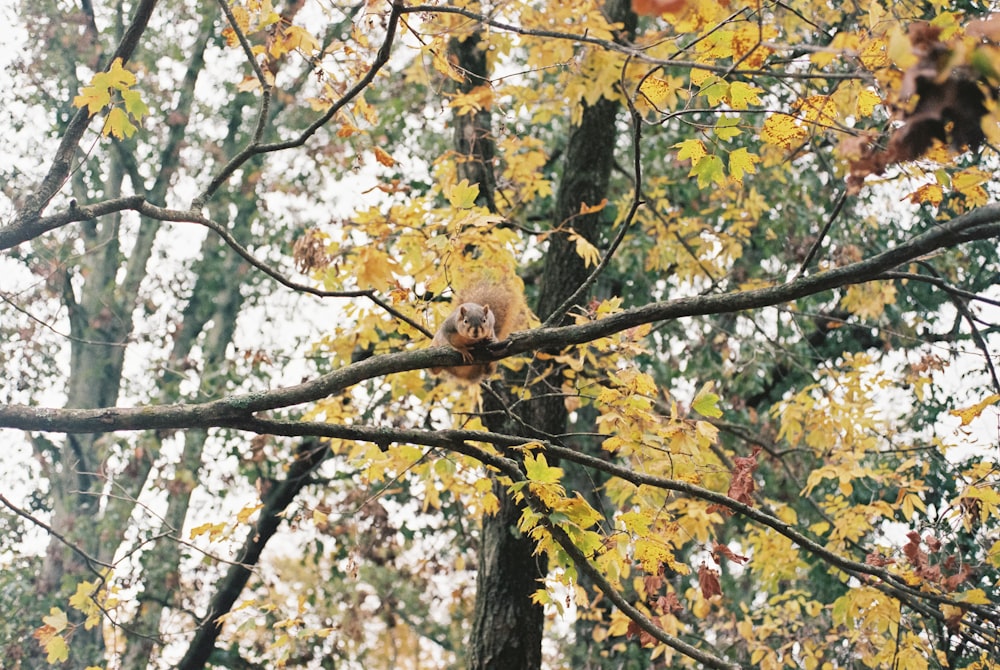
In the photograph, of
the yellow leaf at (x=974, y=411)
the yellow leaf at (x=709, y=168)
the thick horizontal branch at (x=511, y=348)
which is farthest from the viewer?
the yellow leaf at (x=974, y=411)

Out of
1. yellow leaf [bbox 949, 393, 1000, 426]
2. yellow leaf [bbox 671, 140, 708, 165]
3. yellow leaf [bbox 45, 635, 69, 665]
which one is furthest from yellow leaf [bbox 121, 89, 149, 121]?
yellow leaf [bbox 949, 393, 1000, 426]

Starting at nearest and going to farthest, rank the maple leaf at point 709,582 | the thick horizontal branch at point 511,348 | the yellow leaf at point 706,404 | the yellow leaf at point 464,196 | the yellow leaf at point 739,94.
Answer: the thick horizontal branch at point 511,348 < the yellow leaf at point 739,94 < the yellow leaf at point 706,404 < the maple leaf at point 709,582 < the yellow leaf at point 464,196

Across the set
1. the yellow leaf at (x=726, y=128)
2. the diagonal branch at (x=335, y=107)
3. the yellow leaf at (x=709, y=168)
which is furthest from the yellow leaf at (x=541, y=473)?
the diagonal branch at (x=335, y=107)

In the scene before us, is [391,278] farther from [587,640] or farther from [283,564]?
[283,564]

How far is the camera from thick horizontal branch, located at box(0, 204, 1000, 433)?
2.00 metres

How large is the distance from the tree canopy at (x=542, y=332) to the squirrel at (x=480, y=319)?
76 mm

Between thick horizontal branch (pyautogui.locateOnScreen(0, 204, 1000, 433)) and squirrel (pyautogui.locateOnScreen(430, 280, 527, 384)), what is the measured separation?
0.58 meters

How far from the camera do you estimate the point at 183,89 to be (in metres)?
8.76

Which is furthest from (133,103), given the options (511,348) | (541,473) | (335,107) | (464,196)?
(541,473)

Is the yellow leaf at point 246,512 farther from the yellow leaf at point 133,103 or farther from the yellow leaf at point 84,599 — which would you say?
the yellow leaf at point 133,103

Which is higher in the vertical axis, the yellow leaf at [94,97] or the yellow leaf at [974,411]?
the yellow leaf at [94,97]

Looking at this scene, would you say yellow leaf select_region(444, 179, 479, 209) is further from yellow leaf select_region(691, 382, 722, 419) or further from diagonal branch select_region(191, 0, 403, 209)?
yellow leaf select_region(691, 382, 722, 419)

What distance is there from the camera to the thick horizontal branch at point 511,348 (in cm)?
200

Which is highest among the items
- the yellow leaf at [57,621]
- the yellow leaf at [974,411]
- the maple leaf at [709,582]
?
the yellow leaf at [974,411]
